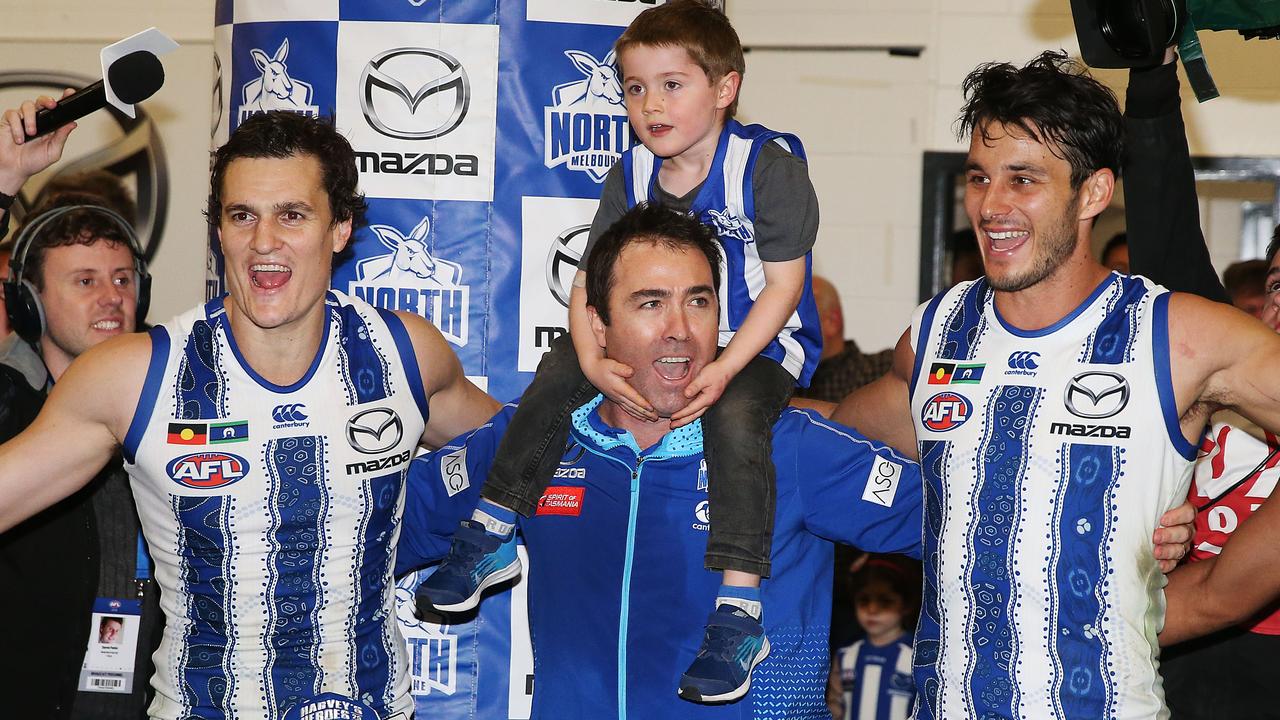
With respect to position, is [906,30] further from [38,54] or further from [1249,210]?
[38,54]

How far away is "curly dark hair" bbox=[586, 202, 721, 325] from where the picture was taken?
3.31 meters

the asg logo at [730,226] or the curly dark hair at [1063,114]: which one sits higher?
the curly dark hair at [1063,114]

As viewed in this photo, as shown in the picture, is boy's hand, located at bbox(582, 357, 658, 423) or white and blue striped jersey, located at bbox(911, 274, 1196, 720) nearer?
white and blue striped jersey, located at bbox(911, 274, 1196, 720)

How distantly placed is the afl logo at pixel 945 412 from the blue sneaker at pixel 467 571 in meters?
1.11

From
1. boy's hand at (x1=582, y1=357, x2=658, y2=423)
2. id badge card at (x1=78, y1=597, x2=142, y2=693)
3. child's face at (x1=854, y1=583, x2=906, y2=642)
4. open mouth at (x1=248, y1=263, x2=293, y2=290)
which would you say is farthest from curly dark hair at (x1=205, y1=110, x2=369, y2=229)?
child's face at (x1=854, y1=583, x2=906, y2=642)

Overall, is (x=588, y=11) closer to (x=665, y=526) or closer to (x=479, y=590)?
(x=665, y=526)

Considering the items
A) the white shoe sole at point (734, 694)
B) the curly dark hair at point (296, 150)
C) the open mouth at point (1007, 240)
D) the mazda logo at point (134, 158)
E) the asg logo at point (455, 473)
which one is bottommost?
the white shoe sole at point (734, 694)

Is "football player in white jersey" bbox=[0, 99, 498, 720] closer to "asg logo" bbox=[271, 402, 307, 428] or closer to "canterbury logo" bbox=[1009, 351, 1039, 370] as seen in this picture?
"asg logo" bbox=[271, 402, 307, 428]

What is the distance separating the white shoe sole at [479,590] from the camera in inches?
127

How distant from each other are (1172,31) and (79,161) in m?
6.39

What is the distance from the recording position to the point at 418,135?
388cm

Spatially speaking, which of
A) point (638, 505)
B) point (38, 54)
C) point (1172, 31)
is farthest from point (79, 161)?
point (1172, 31)

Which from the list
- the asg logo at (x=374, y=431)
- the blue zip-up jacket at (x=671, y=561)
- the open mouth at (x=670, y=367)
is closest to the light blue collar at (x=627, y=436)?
the blue zip-up jacket at (x=671, y=561)

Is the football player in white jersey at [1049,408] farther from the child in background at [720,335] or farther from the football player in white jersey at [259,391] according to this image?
the football player in white jersey at [259,391]
